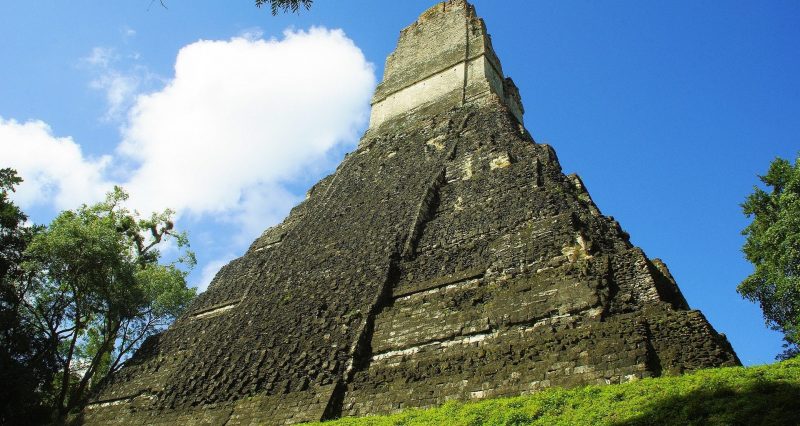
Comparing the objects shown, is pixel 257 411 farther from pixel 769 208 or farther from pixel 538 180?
pixel 769 208

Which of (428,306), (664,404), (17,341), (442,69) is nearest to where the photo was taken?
(664,404)

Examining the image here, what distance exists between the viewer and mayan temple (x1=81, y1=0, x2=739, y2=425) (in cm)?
692

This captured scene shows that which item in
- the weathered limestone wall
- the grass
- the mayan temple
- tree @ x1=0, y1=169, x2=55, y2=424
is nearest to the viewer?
the grass

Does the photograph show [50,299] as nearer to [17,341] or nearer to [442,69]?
[17,341]

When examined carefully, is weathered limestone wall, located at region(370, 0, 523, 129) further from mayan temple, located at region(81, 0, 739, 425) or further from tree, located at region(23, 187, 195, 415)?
tree, located at region(23, 187, 195, 415)

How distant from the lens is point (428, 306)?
8875mm

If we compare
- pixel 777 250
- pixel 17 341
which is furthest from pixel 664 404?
pixel 17 341

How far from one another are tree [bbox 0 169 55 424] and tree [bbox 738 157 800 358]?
1805cm

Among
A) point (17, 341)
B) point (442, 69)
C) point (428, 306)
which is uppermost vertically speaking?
point (442, 69)

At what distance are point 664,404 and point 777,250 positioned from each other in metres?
11.4

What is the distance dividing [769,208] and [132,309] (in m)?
19.1

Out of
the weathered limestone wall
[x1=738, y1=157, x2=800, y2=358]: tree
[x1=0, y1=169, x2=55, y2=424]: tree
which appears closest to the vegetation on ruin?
[x1=0, y1=169, x2=55, y2=424]: tree

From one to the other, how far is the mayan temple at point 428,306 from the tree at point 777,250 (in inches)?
252

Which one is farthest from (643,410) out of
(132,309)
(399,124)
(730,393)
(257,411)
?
(132,309)
